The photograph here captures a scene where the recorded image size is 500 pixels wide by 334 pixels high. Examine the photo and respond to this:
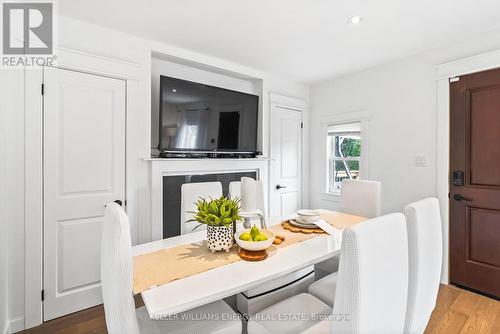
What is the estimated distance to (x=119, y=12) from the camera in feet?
6.68

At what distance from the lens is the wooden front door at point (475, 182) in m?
2.31

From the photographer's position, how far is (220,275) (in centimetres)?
118

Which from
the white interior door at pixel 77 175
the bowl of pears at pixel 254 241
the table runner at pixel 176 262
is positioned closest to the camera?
the table runner at pixel 176 262

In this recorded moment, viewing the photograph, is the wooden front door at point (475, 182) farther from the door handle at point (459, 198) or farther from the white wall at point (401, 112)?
the white wall at point (401, 112)

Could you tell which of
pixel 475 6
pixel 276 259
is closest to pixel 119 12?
pixel 276 259

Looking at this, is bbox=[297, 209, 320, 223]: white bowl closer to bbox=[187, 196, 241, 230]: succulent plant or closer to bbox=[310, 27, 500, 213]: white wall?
bbox=[187, 196, 241, 230]: succulent plant

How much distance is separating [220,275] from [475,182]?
2613 millimetres

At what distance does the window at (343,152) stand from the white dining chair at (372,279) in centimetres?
265

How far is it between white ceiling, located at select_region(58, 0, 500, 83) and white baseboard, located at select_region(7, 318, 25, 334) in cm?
240

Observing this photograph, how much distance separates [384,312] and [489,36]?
281 centimetres

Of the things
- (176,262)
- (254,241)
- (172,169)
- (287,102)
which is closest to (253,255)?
(254,241)

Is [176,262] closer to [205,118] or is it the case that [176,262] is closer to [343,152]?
[205,118]

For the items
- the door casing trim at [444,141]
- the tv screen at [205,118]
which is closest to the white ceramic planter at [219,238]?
the tv screen at [205,118]

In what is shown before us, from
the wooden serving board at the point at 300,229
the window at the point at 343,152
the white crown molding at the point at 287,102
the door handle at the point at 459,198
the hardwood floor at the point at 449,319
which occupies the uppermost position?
the white crown molding at the point at 287,102
